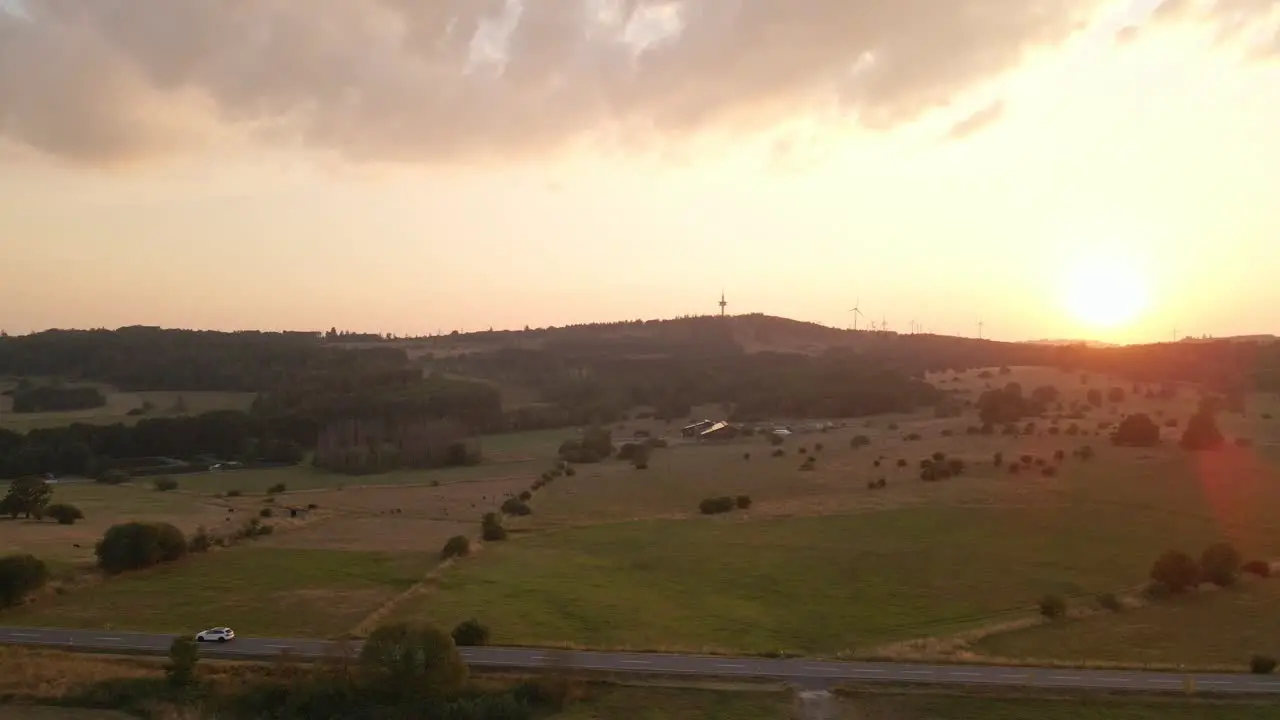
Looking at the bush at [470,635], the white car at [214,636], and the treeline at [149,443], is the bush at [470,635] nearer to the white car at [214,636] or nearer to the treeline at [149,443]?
the white car at [214,636]

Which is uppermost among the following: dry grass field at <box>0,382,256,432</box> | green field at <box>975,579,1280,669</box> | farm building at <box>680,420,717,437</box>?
dry grass field at <box>0,382,256,432</box>

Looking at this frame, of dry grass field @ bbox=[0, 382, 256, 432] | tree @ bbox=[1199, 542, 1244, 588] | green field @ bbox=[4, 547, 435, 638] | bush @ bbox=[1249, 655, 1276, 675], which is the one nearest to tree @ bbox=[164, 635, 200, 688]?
green field @ bbox=[4, 547, 435, 638]

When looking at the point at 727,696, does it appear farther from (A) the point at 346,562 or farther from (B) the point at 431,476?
(B) the point at 431,476

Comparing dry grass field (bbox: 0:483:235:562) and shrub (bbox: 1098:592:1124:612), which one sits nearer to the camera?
shrub (bbox: 1098:592:1124:612)

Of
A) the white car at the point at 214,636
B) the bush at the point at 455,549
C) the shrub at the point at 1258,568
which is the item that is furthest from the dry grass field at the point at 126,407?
the shrub at the point at 1258,568

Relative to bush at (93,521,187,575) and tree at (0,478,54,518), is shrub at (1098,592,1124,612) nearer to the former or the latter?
bush at (93,521,187,575)
